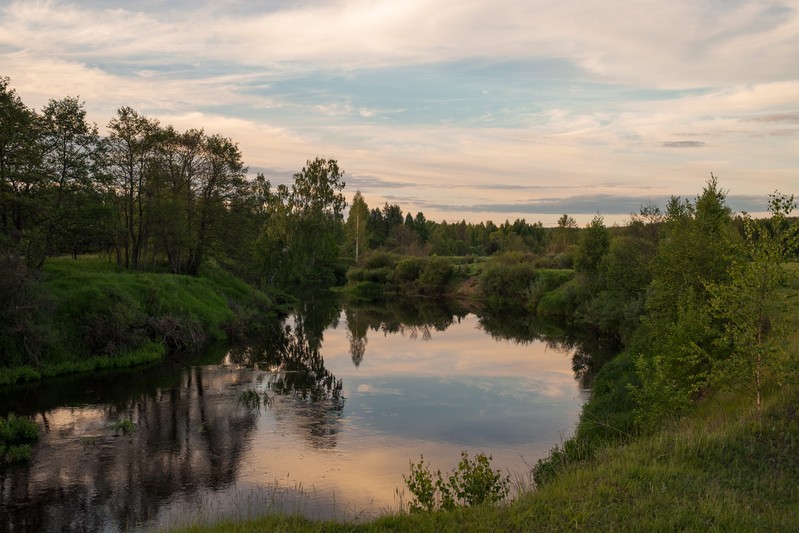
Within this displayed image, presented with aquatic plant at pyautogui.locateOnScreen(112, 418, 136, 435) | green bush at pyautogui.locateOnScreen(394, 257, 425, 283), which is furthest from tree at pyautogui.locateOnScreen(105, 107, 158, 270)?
green bush at pyautogui.locateOnScreen(394, 257, 425, 283)

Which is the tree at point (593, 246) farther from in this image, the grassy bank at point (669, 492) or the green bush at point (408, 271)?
the grassy bank at point (669, 492)

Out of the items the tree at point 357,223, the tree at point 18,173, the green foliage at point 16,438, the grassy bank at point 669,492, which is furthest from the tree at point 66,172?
the tree at point 357,223

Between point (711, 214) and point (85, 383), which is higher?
point (711, 214)

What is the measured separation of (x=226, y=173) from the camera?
52219 millimetres

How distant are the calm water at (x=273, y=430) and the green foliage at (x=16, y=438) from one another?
0.42 metres

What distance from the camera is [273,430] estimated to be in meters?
20.4

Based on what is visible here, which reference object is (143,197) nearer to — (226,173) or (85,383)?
(226,173)

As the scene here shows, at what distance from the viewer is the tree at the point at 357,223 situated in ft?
354

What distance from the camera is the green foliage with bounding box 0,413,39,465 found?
16.7m

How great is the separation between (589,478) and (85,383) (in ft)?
76.4

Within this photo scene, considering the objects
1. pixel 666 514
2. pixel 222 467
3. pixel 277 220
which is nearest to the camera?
pixel 666 514

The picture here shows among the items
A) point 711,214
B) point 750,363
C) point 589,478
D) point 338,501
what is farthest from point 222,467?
point 711,214

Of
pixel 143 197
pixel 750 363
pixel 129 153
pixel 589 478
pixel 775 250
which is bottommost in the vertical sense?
pixel 589 478

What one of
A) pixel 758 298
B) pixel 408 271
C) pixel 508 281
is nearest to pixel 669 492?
pixel 758 298
